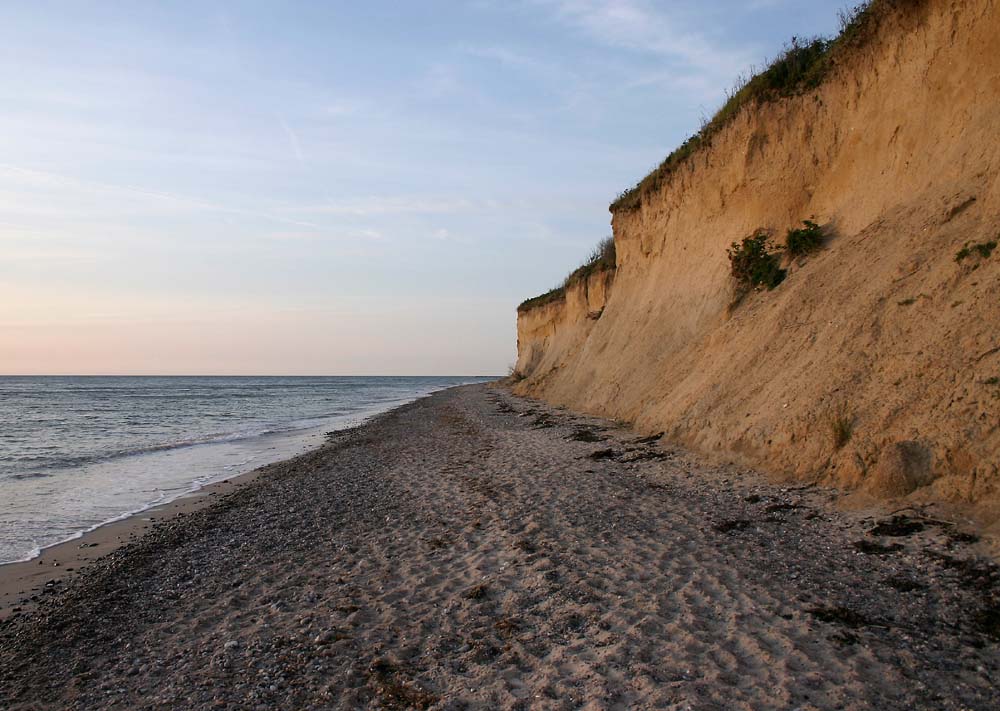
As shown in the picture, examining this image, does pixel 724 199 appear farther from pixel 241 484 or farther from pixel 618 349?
pixel 241 484

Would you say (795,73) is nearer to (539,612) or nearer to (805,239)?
(805,239)

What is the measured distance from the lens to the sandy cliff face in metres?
7.37

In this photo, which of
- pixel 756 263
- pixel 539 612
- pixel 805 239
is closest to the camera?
pixel 539 612

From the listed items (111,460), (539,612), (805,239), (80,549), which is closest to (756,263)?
(805,239)

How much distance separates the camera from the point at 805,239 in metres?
13.3

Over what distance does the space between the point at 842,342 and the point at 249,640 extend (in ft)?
28.7

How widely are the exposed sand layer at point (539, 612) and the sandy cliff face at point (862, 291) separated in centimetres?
101

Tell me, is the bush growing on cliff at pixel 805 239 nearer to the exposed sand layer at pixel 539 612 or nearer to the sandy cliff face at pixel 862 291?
the sandy cliff face at pixel 862 291

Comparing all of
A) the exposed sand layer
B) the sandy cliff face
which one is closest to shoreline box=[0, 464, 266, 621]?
the exposed sand layer

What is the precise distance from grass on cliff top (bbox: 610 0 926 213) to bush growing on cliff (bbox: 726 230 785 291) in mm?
3458

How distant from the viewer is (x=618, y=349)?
2100 cm

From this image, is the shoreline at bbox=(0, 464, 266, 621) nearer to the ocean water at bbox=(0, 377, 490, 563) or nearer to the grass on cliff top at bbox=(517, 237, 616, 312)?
the ocean water at bbox=(0, 377, 490, 563)

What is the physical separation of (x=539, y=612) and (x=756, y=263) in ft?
38.8

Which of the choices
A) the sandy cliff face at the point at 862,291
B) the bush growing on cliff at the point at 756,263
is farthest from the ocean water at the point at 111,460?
the bush growing on cliff at the point at 756,263
